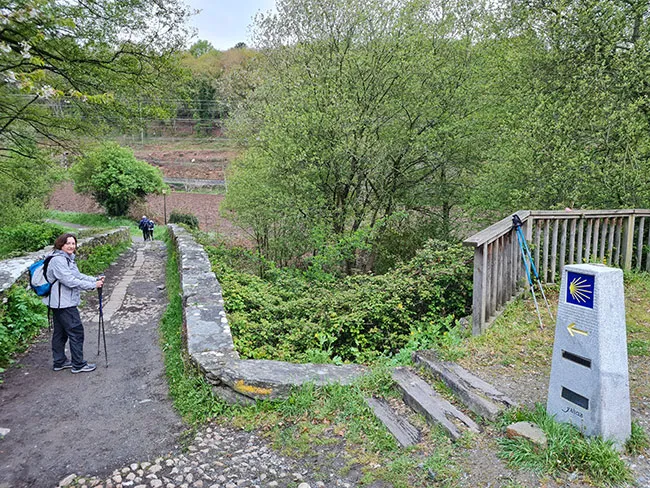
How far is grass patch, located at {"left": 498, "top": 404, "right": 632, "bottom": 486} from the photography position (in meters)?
2.50

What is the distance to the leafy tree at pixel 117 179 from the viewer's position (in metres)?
28.3

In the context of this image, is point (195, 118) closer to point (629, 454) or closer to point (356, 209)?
point (356, 209)

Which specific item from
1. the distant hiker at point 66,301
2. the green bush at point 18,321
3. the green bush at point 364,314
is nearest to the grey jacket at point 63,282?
the distant hiker at point 66,301

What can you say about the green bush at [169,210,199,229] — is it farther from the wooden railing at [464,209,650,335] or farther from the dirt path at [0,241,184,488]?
the wooden railing at [464,209,650,335]

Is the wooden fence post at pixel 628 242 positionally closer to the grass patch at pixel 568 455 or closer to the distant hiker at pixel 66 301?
the grass patch at pixel 568 455

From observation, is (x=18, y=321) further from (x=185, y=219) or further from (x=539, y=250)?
(x=185, y=219)

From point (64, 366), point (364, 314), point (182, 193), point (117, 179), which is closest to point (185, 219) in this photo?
point (117, 179)

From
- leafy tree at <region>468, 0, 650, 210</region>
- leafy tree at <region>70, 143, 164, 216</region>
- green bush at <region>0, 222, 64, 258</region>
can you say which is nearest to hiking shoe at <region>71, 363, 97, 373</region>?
leafy tree at <region>468, 0, 650, 210</region>

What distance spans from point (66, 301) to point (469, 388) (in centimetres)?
456

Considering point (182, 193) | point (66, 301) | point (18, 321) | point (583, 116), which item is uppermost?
point (583, 116)

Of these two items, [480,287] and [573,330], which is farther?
[480,287]

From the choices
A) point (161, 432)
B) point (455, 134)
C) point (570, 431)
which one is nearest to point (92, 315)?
point (161, 432)

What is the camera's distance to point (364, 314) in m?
5.75

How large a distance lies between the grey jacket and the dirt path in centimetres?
89
